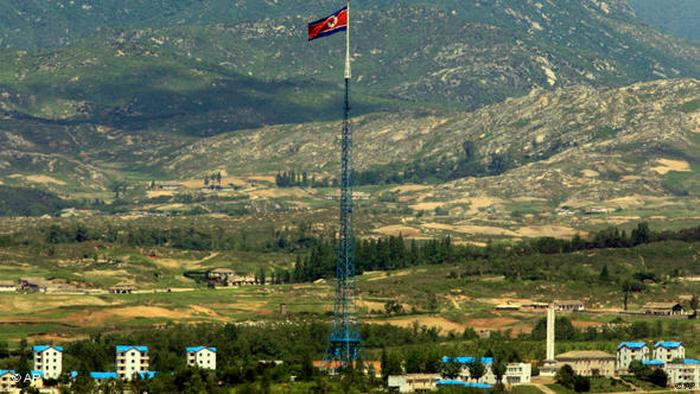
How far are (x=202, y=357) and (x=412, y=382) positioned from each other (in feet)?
62.7

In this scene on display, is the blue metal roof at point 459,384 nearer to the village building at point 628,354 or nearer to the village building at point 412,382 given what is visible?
the village building at point 412,382

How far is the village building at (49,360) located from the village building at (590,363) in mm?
39388

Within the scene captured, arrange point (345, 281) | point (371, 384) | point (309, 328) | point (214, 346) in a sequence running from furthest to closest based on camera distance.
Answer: point (309, 328) → point (214, 346) → point (345, 281) → point (371, 384)

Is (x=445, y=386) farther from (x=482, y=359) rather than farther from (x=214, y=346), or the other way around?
(x=214, y=346)

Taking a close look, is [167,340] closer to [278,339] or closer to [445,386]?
[278,339]

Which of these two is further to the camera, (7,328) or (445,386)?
(7,328)

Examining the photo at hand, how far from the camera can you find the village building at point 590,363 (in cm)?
16700

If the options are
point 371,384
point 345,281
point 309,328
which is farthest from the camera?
point 309,328

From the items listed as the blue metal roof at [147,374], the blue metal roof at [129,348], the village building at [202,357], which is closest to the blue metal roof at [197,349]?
the village building at [202,357]

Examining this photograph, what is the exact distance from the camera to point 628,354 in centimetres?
17088

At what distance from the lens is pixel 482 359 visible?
16488 centimetres

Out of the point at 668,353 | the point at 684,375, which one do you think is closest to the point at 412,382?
the point at 684,375

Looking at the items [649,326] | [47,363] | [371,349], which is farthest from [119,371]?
[649,326]

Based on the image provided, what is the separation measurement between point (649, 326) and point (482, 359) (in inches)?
1342
